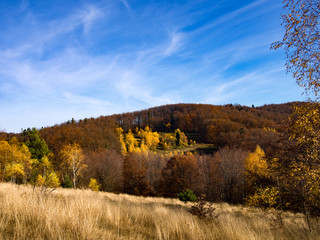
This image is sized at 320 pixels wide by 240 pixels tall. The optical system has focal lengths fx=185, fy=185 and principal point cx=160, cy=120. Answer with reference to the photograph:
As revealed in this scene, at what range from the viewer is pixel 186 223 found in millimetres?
A: 4797

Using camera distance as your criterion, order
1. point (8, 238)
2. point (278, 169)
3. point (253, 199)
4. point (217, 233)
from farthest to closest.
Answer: point (253, 199), point (278, 169), point (217, 233), point (8, 238)

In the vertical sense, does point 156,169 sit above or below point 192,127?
below

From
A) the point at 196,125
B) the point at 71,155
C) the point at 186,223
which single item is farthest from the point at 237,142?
the point at 186,223

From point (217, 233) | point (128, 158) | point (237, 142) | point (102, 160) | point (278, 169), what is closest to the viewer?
point (217, 233)

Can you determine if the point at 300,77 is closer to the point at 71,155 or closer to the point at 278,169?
the point at 278,169

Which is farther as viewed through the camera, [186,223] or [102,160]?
[102,160]

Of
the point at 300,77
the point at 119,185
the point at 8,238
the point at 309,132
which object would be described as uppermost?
the point at 300,77

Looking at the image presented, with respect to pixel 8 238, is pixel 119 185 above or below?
below

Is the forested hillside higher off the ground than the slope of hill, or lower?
lower

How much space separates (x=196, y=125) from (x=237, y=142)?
231 ft

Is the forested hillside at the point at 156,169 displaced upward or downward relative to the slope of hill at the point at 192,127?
downward

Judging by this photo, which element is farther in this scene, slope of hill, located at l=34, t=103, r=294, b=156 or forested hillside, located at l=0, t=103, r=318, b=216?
slope of hill, located at l=34, t=103, r=294, b=156

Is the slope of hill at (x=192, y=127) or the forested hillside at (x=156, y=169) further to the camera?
the slope of hill at (x=192, y=127)

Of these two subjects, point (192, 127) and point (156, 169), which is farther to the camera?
point (192, 127)
